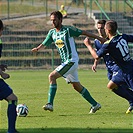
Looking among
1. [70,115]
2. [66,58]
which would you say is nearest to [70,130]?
[70,115]

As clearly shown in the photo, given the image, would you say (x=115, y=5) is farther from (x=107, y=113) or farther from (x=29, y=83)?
(x=107, y=113)

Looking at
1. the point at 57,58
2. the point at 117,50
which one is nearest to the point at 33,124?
the point at 117,50

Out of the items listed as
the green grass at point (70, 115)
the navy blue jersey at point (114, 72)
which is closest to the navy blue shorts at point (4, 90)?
the green grass at point (70, 115)

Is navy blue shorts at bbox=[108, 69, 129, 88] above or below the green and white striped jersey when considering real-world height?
below

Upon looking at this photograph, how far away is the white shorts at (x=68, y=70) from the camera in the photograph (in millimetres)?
12516

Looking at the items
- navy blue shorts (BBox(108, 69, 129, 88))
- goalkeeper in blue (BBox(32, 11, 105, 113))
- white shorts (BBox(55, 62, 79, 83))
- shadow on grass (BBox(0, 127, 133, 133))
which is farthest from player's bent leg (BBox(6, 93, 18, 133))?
navy blue shorts (BBox(108, 69, 129, 88))

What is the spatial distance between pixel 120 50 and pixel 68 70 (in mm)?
1621

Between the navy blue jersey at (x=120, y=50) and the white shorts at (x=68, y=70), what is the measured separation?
1443 millimetres

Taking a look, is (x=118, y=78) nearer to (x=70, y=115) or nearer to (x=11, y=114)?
(x=70, y=115)

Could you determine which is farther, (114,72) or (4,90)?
(114,72)

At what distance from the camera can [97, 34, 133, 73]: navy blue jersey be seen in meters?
11.1

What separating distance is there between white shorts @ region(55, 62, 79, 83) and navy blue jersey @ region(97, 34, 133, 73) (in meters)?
1.44

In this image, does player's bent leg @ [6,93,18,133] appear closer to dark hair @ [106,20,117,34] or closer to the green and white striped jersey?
dark hair @ [106,20,117,34]

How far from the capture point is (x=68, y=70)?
41.1 feet
